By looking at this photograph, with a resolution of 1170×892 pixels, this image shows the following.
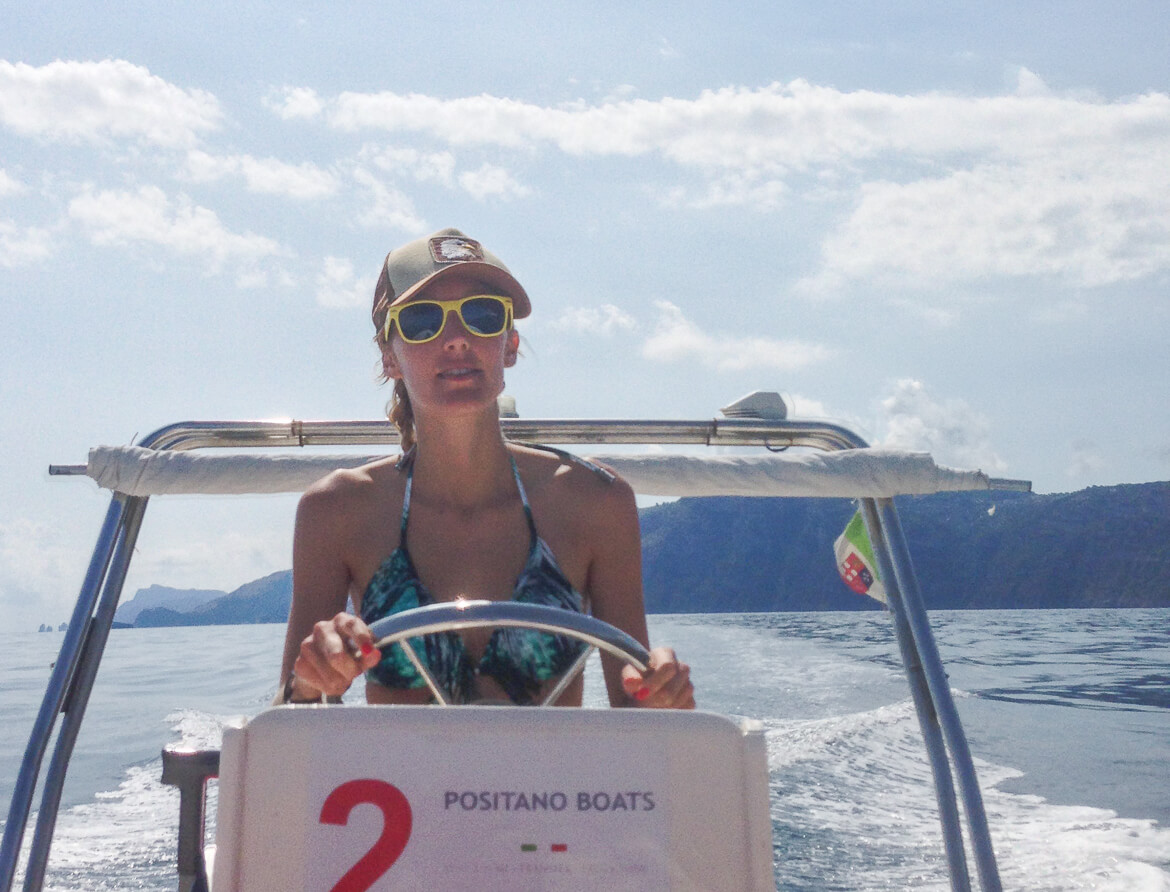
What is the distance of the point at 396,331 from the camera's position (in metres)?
1.46

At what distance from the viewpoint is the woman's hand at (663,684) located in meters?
1.01

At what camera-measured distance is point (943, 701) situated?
162cm

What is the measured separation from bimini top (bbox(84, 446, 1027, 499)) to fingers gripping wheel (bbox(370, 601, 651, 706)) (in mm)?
731

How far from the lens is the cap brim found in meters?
1.39

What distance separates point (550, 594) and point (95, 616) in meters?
0.80

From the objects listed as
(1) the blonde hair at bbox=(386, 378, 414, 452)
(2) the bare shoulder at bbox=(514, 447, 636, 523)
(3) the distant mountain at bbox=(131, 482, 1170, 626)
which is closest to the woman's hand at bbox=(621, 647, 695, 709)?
(2) the bare shoulder at bbox=(514, 447, 636, 523)

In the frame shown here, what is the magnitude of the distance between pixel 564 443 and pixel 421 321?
58cm

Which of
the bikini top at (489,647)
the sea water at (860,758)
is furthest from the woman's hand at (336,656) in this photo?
the sea water at (860,758)

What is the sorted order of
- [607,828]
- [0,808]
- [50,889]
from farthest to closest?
[0,808]
[50,889]
[607,828]

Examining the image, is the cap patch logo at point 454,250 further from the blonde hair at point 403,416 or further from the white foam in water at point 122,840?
the white foam in water at point 122,840

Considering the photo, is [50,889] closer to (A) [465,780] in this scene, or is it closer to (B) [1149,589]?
(A) [465,780]

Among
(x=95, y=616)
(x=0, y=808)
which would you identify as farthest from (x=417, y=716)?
(x=0, y=808)

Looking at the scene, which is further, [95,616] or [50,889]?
[50,889]

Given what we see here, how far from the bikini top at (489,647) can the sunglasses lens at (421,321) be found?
36 cm
